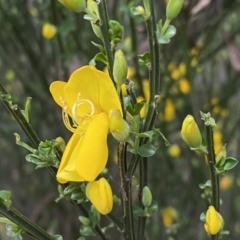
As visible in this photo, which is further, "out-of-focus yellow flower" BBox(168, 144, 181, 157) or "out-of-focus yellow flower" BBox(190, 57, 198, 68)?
"out-of-focus yellow flower" BBox(168, 144, 181, 157)

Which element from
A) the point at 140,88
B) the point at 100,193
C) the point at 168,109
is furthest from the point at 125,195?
the point at 168,109

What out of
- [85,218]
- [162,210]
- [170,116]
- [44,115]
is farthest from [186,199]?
[85,218]

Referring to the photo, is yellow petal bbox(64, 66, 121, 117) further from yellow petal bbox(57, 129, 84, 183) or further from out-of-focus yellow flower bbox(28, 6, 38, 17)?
out-of-focus yellow flower bbox(28, 6, 38, 17)

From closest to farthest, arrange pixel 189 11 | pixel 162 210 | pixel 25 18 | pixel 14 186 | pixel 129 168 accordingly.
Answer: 1. pixel 129 168
2. pixel 189 11
3. pixel 25 18
4. pixel 162 210
5. pixel 14 186

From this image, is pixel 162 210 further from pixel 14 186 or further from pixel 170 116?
pixel 14 186

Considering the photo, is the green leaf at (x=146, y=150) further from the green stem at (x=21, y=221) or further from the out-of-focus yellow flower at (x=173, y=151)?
the out-of-focus yellow flower at (x=173, y=151)

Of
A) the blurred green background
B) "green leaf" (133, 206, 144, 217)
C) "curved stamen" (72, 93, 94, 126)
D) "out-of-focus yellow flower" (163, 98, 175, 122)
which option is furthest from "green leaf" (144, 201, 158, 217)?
"out-of-focus yellow flower" (163, 98, 175, 122)

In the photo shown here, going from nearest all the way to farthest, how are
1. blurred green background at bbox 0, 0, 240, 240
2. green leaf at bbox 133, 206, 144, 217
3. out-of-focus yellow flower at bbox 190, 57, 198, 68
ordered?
green leaf at bbox 133, 206, 144, 217 < blurred green background at bbox 0, 0, 240, 240 < out-of-focus yellow flower at bbox 190, 57, 198, 68

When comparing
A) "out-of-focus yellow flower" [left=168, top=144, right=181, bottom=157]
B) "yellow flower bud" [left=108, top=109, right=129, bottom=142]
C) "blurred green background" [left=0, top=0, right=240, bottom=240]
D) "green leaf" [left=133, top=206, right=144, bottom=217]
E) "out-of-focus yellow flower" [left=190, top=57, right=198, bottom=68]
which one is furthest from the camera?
"out-of-focus yellow flower" [left=168, top=144, right=181, bottom=157]

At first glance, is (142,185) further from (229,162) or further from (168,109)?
(168,109)
